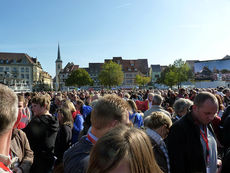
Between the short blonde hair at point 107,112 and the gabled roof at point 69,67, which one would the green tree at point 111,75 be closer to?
the gabled roof at point 69,67

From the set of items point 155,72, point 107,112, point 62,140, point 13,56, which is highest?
point 13,56

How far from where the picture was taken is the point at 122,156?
1.15 metres

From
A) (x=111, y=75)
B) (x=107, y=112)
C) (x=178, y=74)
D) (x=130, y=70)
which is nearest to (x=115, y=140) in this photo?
(x=107, y=112)

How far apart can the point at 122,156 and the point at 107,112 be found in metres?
1.01

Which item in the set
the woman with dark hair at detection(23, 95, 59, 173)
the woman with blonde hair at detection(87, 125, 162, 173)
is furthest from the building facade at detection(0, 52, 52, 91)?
the woman with blonde hair at detection(87, 125, 162, 173)

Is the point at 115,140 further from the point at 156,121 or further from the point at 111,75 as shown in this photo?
the point at 111,75

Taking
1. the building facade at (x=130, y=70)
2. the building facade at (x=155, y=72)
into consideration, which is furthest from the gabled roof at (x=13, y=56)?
the building facade at (x=155, y=72)

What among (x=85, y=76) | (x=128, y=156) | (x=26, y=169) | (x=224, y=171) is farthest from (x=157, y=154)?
(x=85, y=76)

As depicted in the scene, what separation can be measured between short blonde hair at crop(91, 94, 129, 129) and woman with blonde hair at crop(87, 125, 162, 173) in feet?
3.03

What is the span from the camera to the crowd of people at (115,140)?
1168 millimetres

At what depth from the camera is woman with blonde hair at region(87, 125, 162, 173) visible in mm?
1147

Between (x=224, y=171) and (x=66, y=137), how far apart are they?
3.30 meters

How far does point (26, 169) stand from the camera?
295 cm

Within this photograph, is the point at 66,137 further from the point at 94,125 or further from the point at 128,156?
the point at 128,156
